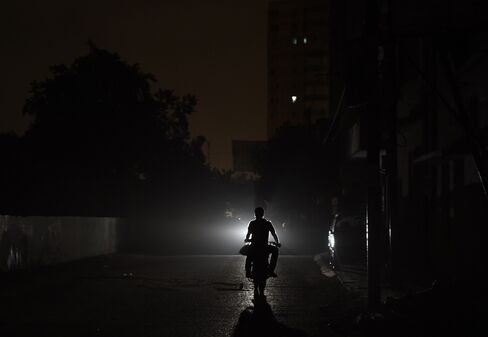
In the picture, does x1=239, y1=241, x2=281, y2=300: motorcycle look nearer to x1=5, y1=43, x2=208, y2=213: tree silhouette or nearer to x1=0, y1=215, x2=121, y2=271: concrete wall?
x1=0, y1=215, x2=121, y2=271: concrete wall

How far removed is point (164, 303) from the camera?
13898mm

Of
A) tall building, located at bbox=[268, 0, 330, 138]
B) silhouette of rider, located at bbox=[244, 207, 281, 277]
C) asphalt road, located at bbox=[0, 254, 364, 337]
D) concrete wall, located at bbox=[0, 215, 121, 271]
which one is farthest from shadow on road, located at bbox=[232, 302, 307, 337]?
tall building, located at bbox=[268, 0, 330, 138]

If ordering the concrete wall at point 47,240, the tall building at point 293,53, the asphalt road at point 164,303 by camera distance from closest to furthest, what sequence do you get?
the asphalt road at point 164,303, the concrete wall at point 47,240, the tall building at point 293,53

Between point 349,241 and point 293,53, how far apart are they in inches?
5279

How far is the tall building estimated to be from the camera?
150 m

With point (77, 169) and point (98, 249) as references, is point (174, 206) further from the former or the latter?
point (98, 249)

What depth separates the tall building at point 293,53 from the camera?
491 feet

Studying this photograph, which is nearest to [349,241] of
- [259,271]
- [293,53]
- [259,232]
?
[259,232]

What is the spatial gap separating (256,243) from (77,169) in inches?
1520

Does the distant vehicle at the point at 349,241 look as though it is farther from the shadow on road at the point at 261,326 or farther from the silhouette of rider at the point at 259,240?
the shadow on road at the point at 261,326

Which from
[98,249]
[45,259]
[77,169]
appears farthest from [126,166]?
[45,259]

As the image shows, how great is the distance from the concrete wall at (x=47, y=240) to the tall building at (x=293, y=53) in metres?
119

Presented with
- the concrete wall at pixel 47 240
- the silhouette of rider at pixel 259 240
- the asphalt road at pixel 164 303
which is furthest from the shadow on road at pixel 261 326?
the concrete wall at pixel 47 240

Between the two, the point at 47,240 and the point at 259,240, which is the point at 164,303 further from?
the point at 47,240
